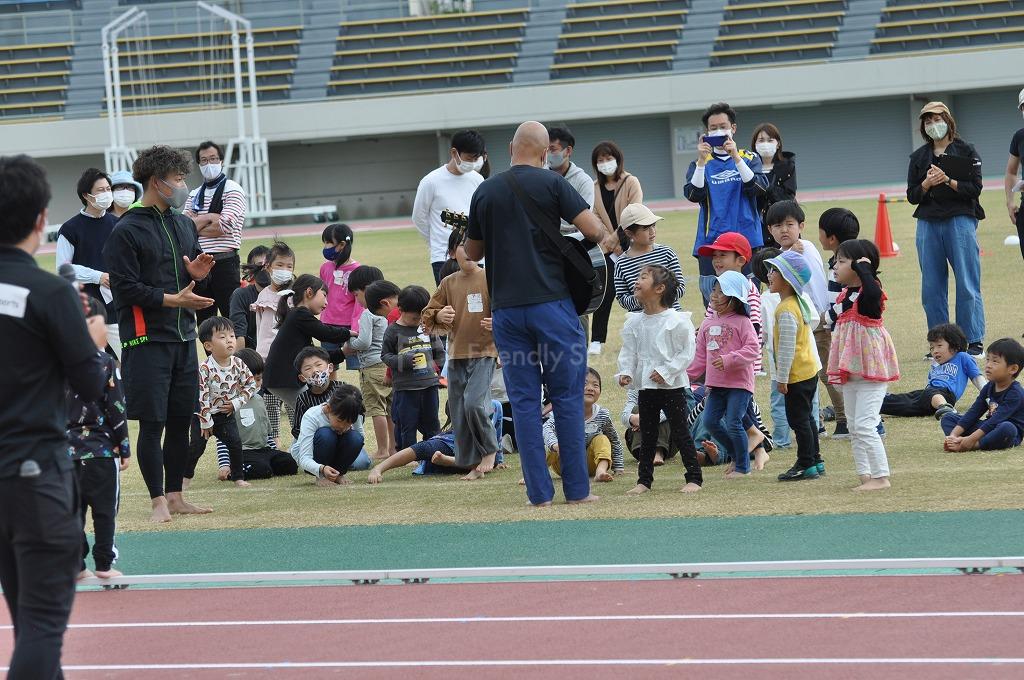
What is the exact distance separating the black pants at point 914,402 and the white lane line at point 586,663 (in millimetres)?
5540

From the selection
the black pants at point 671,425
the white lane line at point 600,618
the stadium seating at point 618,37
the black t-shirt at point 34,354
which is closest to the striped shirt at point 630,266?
the black pants at point 671,425

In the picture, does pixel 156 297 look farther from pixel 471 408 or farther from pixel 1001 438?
pixel 1001 438

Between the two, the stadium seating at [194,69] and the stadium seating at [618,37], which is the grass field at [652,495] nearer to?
the stadium seating at [618,37]

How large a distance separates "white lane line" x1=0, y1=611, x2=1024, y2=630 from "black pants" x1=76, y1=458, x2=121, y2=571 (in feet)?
2.52

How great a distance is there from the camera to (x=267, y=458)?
1017 centimetres

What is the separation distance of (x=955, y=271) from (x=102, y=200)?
704 cm

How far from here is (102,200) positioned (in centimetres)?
1010

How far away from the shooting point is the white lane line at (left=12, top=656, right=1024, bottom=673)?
4898mm

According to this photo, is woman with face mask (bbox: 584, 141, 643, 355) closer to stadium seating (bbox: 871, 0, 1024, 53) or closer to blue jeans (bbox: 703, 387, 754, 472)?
blue jeans (bbox: 703, 387, 754, 472)

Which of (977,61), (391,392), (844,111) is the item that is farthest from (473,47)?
(391,392)

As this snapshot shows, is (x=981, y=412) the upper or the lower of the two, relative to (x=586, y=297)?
lower

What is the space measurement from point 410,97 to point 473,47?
3498 mm

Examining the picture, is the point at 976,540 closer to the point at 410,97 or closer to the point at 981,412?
the point at 981,412

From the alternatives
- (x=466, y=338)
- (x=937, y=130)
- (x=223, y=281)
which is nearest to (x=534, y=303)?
(x=466, y=338)
